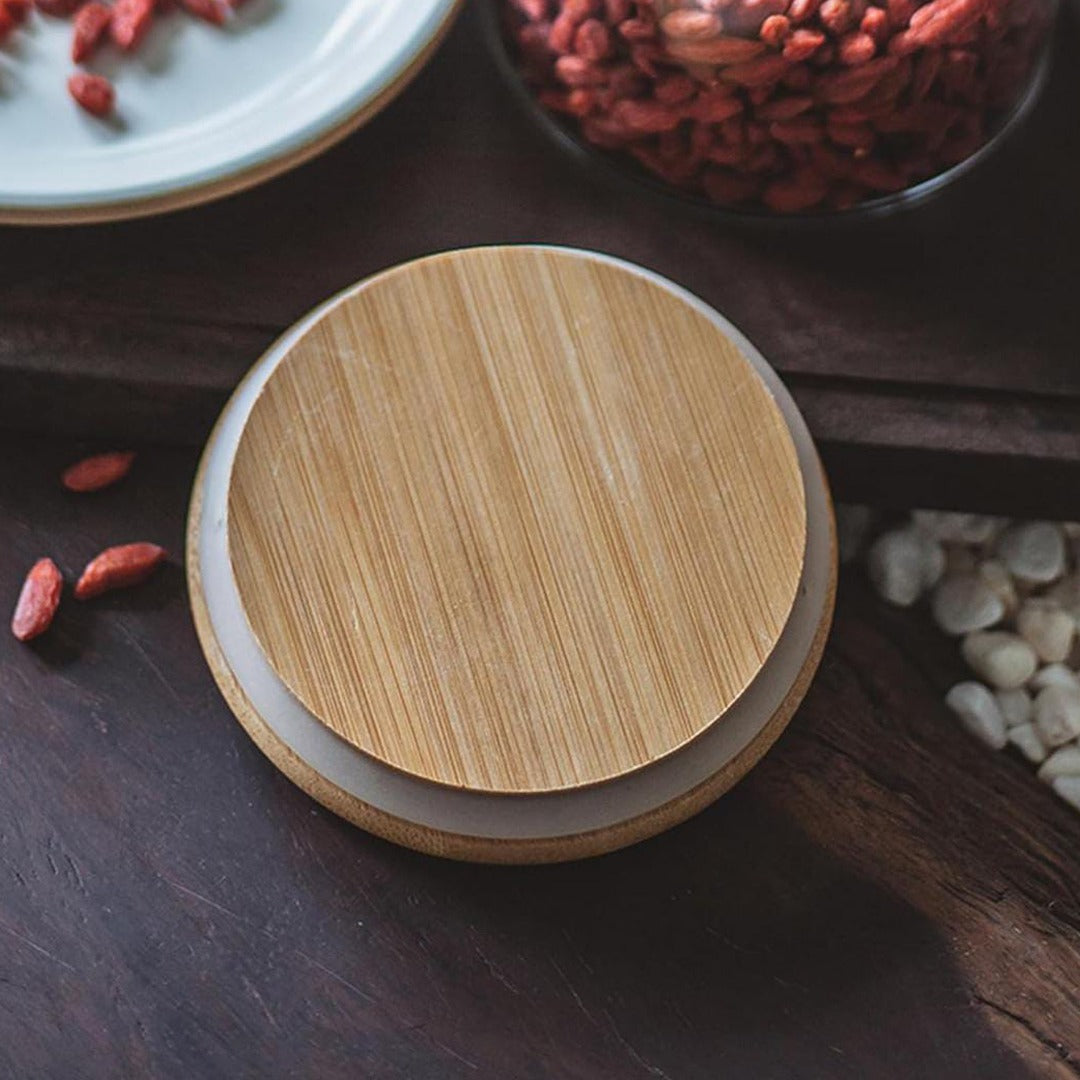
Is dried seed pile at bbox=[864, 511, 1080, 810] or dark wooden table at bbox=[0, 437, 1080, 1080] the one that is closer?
dark wooden table at bbox=[0, 437, 1080, 1080]

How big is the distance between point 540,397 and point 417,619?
0.11 metres

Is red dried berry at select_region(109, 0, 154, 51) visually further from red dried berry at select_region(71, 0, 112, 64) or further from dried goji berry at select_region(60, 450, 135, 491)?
dried goji berry at select_region(60, 450, 135, 491)

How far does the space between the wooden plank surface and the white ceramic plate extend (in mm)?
53

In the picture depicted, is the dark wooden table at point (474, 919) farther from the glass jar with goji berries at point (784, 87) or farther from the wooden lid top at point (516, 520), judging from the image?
the glass jar with goji berries at point (784, 87)

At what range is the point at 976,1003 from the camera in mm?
703

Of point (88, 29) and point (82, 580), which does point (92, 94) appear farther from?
point (82, 580)

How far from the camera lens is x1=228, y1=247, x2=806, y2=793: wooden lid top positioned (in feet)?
2.11

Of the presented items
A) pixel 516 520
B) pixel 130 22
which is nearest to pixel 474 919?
pixel 516 520

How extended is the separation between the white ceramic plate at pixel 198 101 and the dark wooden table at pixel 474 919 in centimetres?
17

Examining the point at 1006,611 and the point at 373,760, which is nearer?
the point at 373,760

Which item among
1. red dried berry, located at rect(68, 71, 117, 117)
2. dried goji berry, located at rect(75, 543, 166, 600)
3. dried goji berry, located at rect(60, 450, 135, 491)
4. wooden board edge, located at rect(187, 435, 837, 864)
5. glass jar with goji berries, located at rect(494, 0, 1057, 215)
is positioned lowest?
wooden board edge, located at rect(187, 435, 837, 864)

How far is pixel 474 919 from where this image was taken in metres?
0.69

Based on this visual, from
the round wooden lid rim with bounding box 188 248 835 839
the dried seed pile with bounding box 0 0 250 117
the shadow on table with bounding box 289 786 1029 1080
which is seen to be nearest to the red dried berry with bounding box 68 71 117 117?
the dried seed pile with bounding box 0 0 250 117

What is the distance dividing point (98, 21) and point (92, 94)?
40mm
